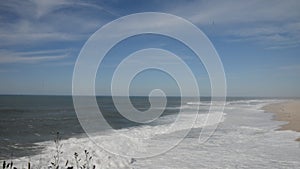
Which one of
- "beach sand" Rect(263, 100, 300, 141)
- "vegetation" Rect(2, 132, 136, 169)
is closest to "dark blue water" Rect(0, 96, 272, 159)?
"vegetation" Rect(2, 132, 136, 169)

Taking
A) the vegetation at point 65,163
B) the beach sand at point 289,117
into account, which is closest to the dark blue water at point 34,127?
the vegetation at point 65,163

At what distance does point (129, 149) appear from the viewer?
44.6 ft

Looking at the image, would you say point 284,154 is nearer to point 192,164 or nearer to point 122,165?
point 192,164

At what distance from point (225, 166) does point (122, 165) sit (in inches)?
141

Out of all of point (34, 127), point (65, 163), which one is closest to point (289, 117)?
point (34, 127)

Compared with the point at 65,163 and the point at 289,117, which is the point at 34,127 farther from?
the point at 289,117

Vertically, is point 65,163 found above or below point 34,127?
below

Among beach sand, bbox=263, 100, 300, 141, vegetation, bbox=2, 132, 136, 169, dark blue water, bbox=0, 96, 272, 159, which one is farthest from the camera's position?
beach sand, bbox=263, 100, 300, 141

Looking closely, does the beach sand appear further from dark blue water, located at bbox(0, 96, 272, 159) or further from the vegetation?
dark blue water, located at bbox(0, 96, 272, 159)

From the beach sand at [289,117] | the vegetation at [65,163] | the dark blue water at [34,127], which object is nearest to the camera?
the vegetation at [65,163]

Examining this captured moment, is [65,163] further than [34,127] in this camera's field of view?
No

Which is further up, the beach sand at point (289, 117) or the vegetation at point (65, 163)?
the beach sand at point (289, 117)

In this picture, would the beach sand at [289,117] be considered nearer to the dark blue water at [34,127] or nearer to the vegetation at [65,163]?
the vegetation at [65,163]

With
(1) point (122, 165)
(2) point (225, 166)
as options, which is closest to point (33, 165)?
(1) point (122, 165)
